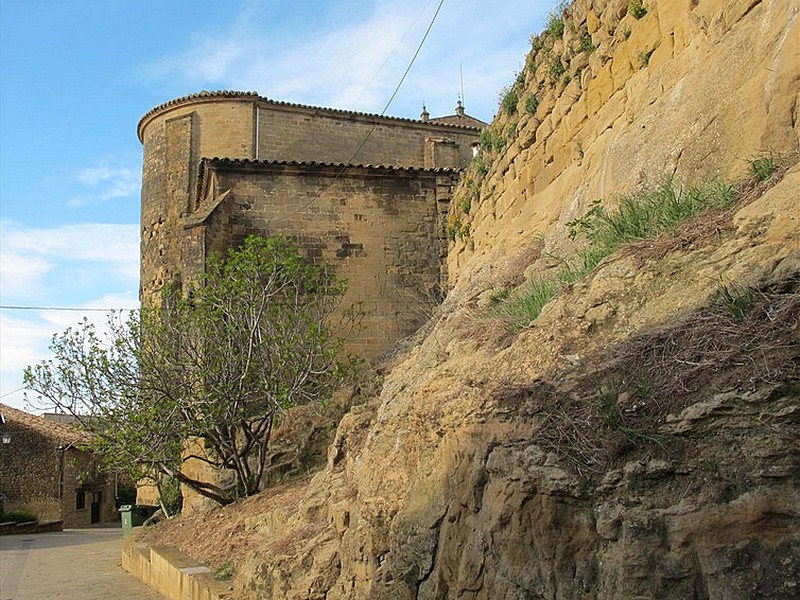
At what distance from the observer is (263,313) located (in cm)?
1155

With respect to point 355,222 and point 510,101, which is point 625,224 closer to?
point 510,101

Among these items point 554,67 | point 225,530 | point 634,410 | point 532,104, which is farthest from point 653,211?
point 225,530

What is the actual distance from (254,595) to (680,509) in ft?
12.9

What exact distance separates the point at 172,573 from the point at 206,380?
2.84 meters

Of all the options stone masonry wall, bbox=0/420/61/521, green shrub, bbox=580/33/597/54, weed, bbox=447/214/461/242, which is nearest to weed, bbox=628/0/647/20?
green shrub, bbox=580/33/597/54

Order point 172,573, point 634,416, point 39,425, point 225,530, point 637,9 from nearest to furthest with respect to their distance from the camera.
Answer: point 634,416, point 637,9, point 172,573, point 225,530, point 39,425

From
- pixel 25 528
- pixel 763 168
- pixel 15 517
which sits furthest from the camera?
pixel 15 517

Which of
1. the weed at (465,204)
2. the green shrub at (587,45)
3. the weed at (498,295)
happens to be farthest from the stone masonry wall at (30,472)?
the weed at (498,295)

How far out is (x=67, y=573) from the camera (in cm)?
1202

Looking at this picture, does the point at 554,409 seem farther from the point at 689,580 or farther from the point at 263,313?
the point at 263,313

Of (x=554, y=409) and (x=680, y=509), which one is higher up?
(x=554, y=409)

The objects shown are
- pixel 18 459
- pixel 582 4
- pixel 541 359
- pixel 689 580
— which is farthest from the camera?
pixel 18 459

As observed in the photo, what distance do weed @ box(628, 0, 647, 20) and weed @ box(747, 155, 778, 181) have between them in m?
3.14

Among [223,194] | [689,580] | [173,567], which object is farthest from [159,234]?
[689,580]
